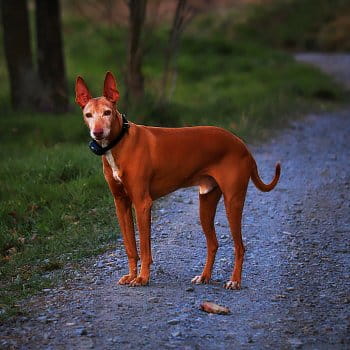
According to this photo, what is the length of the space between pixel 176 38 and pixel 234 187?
27.0 ft

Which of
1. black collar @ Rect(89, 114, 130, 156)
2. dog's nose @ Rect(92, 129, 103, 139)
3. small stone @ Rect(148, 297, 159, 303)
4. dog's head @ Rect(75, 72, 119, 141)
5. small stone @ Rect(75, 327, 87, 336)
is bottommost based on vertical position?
small stone @ Rect(148, 297, 159, 303)

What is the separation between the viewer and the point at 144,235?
6078 millimetres

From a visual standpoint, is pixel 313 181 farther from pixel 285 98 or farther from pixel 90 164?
pixel 285 98

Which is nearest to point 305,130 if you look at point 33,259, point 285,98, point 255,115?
point 255,115

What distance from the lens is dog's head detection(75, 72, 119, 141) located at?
18.8ft

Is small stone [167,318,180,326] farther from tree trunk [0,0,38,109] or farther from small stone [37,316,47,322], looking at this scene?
tree trunk [0,0,38,109]

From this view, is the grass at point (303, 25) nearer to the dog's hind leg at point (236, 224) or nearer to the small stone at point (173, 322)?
the dog's hind leg at point (236, 224)

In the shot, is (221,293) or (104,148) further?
(221,293)

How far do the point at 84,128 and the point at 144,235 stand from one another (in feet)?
22.6

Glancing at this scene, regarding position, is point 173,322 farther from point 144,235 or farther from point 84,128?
point 84,128

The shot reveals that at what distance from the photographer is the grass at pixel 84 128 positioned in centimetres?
743

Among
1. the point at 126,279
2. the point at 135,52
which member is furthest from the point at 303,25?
the point at 126,279

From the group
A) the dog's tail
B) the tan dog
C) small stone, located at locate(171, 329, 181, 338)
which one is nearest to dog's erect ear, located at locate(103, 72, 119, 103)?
the tan dog

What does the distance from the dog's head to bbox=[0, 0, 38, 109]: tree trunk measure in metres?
8.63
